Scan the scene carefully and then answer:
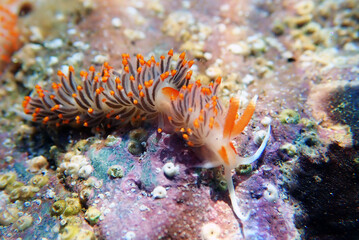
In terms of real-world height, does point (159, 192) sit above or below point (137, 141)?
below

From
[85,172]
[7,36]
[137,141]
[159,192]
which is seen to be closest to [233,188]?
[159,192]

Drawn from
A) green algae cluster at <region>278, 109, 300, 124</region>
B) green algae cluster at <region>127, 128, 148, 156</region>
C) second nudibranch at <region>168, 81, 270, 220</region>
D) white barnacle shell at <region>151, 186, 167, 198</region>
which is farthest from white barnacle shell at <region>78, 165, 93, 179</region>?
green algae cluster at <region>278, 109, 300, 124</region>

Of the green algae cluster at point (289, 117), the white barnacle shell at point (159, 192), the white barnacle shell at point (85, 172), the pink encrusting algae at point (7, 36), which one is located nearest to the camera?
the white barnacle shell at point (159, 192)

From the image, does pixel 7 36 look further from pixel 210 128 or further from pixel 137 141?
pixel 210 128

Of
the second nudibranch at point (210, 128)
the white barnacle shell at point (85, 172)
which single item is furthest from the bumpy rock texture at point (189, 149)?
the second nudibranch at point (210, 128)

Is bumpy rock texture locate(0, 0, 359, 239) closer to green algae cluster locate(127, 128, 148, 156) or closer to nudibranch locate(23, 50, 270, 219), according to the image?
green algae cluster locate(127, 128, 148, 156)

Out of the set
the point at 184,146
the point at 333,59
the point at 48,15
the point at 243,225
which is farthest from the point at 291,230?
the point at 48,15

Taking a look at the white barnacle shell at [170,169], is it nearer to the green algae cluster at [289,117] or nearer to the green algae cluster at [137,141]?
the green algae cluster at [137,141]
